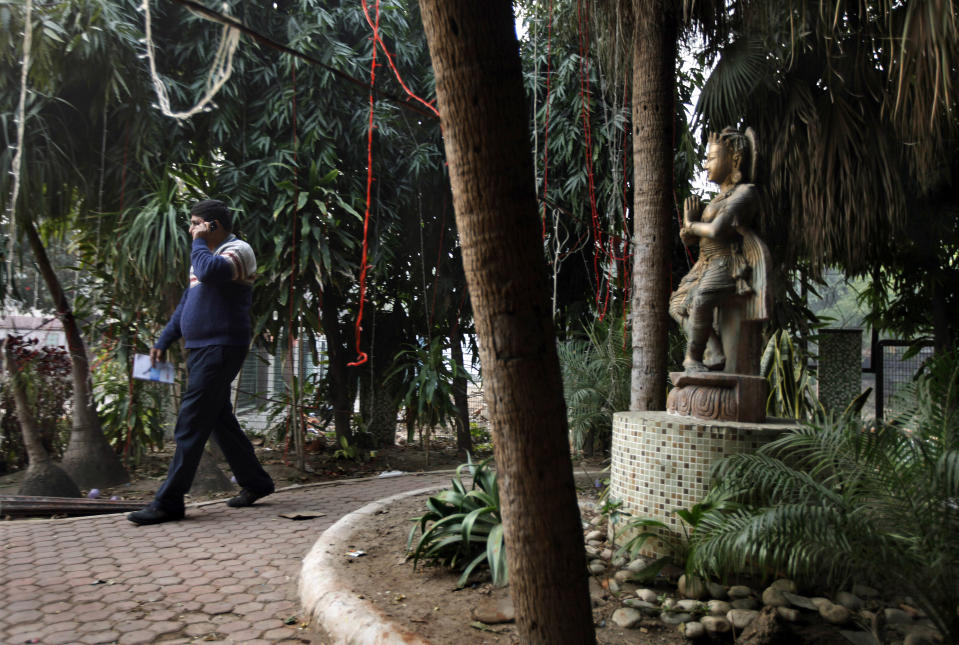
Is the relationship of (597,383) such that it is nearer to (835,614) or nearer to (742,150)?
(742,150)

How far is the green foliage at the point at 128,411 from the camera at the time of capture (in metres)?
5.94

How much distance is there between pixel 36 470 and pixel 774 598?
493 cm

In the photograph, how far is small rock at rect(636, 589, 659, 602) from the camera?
2.72 metres

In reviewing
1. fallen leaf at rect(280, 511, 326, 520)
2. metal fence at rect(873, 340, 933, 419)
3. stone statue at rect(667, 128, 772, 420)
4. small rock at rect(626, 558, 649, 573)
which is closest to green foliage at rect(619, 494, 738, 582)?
small rock at rect(626, 558, 649, 573)

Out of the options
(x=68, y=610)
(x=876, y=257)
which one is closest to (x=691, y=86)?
(x=876, y=257)

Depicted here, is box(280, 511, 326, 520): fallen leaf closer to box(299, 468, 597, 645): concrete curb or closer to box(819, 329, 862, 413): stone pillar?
box(299, 468, 597, 645): concrete curb

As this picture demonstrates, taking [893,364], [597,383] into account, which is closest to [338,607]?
[597,383]

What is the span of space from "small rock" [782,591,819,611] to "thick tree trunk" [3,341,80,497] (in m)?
4.84

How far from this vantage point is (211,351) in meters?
4.01

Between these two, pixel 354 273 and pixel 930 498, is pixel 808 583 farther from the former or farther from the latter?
pixel 354 273

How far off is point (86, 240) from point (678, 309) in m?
5.10

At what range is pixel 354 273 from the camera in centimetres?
629

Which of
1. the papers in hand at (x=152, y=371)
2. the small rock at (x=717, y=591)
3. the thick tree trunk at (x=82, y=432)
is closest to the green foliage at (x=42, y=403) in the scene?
the thick tree trunk at (x=82, y=432)

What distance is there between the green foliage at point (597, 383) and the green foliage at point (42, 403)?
14.9 ft
